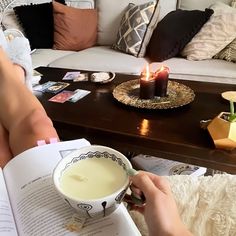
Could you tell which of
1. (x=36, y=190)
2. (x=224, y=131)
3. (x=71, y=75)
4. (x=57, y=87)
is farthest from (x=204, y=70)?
(x=36, y=190)

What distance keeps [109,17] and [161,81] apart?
1.54 m

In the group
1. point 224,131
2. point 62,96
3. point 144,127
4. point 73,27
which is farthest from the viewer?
point 73,27

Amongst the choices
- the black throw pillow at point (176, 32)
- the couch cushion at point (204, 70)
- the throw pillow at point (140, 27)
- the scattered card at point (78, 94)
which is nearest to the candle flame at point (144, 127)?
the scattered card at point (78, 94)

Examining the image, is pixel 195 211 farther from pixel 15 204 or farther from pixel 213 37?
pixel 213 37

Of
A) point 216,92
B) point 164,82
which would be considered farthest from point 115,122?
point 216,92

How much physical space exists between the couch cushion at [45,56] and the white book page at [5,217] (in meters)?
1.92

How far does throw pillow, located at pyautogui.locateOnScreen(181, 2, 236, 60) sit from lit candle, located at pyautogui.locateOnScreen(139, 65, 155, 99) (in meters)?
0.99

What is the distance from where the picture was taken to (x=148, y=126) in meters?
1.30

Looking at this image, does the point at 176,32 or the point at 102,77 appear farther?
the point at 176,32

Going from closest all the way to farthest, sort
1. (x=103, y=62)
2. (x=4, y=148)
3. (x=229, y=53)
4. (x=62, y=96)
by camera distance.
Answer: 1. (x=4, y=148)
2. (x=62, y=96)
3. (x=229, y=53)
4. (x=103, y=62)

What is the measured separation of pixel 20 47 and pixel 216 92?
0.98m

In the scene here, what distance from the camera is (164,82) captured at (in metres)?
1.48

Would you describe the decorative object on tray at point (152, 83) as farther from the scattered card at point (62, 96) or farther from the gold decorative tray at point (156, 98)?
the scattered card at point (62, 96)

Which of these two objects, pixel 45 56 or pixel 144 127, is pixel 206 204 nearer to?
pixel 144 127
